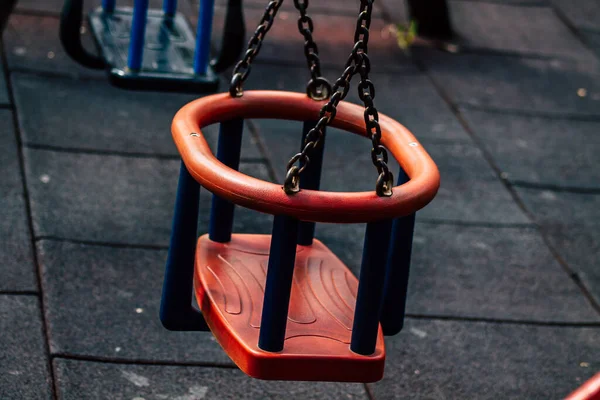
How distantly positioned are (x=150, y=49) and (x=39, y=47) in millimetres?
1513

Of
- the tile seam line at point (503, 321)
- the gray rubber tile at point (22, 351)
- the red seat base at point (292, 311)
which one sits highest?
the red seat base at point (292, 311)

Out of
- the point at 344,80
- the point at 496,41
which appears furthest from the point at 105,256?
the point at 496,41

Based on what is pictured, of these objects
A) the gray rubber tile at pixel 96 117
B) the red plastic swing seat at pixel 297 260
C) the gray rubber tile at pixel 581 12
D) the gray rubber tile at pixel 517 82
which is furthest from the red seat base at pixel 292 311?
the gray rubber tile at pixel 581 12

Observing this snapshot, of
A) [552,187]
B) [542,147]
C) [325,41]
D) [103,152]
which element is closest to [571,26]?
[325,41]

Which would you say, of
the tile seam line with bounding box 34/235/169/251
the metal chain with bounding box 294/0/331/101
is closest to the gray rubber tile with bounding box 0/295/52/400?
the tile seam line with bounding box 34/235/169/251

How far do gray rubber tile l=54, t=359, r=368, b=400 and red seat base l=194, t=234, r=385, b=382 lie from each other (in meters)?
0.43

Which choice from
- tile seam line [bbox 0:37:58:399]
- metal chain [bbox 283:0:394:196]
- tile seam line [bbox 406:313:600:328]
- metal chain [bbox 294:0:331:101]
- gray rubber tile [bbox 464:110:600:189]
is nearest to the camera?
metal chain [bbox 283:0:394:196]

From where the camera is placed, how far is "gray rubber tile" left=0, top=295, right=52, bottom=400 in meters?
2.46

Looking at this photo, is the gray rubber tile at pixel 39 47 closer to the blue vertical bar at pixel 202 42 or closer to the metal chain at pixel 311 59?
the blue vertical bar at pixel 202 42

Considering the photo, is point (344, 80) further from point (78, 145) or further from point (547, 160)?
point (547, 160)

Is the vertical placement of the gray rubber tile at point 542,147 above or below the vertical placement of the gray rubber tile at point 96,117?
below

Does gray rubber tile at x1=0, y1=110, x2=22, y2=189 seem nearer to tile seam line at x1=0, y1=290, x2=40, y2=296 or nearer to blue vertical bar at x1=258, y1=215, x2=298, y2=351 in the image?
tile seam line at x1=0, y1=290, x2=40, y2=296

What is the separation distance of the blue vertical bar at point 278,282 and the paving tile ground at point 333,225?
27.3 inches

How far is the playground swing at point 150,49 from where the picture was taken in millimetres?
3148
